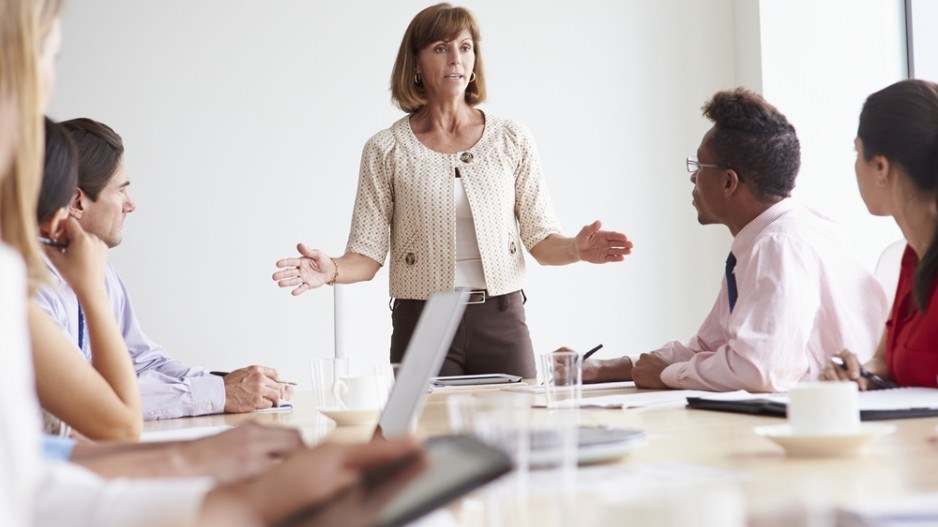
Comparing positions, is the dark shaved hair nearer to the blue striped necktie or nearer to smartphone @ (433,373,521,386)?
the blue striped necktie

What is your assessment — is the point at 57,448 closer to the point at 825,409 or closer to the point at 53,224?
the point at 53,224

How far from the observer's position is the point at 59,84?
14.8ft

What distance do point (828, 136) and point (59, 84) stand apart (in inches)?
141

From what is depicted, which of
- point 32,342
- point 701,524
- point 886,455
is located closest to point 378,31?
point 32,342

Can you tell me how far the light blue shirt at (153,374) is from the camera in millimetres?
1939

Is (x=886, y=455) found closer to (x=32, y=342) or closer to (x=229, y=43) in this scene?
(x=32, y=342)

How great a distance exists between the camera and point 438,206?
3.08 m

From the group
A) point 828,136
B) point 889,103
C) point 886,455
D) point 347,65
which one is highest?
point 347,65

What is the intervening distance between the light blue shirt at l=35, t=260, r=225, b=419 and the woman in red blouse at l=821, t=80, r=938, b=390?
4.01 feet

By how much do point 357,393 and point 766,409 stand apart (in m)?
0.64

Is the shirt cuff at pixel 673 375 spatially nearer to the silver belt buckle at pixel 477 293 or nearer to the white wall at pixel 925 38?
the silver belt buckle at pixel 477 293

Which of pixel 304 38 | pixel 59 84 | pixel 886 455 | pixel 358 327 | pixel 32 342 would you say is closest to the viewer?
pixel 886 455

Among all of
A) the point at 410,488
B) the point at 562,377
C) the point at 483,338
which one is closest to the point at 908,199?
the point at 562,377

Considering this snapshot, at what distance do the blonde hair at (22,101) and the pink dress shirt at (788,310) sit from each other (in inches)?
61.0
